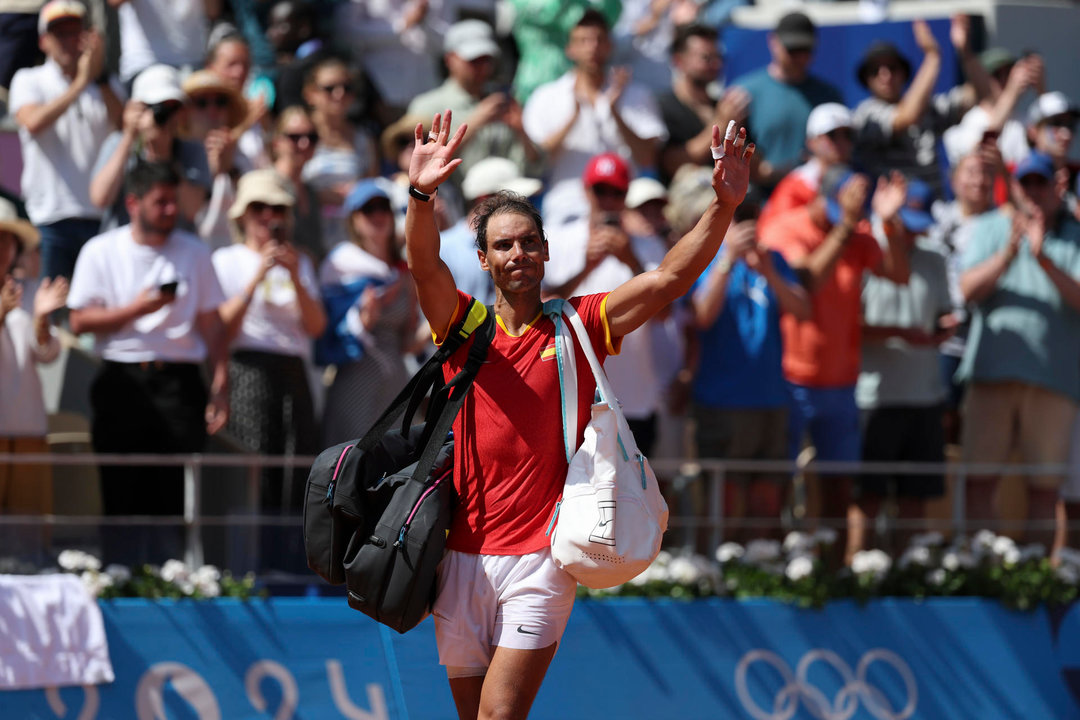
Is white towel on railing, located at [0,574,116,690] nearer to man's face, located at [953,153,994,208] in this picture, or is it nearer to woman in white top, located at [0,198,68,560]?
woman in white top, located at [0,198,68,560]

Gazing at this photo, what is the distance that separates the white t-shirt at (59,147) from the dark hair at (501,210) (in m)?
4.54

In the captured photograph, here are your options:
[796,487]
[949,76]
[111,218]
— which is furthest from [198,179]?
[949,76]

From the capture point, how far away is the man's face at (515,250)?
5.05 metres

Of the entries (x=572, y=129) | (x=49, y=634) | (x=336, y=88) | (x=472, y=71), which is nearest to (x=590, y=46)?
(x=572, y=129)

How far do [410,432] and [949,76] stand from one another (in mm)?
8879

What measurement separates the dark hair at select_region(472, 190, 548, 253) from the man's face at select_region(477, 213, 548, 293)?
0.07ft

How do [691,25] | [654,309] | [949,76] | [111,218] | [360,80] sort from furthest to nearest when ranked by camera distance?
[949,76]
[691,25]
[360,80]
[111,218]
[654,309]

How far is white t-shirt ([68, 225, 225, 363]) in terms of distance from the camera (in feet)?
25.9

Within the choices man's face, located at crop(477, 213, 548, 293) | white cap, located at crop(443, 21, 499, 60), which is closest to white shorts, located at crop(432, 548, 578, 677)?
man's face, located at crop(477, 213, 548, 293)

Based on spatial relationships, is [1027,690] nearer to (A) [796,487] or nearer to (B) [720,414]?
(A) [796,487]

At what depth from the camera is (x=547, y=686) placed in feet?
25.0

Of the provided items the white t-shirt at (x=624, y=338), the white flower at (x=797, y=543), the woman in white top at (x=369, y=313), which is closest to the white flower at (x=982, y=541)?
the white flower at (x=797, y=543)

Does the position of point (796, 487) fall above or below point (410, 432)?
below

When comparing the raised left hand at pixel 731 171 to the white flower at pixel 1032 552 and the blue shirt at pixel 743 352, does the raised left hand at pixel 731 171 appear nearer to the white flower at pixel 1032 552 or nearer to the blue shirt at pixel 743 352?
the blue shirt at pixel 743 352
